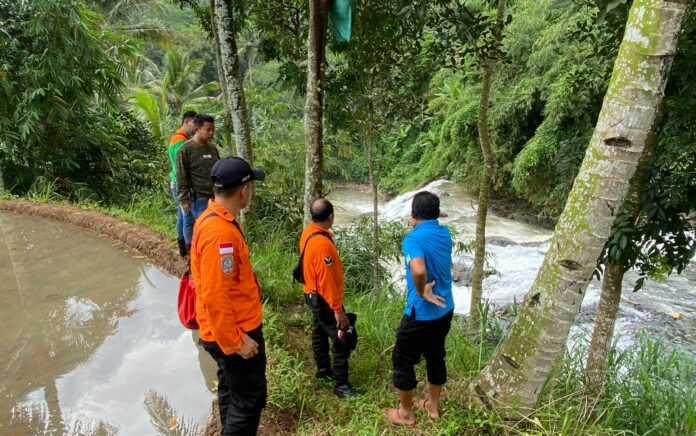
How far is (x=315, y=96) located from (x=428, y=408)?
2.76 m

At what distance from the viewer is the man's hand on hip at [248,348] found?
2309mm

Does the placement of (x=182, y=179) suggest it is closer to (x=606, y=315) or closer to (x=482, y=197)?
(x=482, y=197)

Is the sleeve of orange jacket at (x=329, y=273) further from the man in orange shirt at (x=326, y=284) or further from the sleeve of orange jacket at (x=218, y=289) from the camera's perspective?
the sleeve of orange jacket at (x=218, y=289)

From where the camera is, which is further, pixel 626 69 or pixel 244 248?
pixel 244 248

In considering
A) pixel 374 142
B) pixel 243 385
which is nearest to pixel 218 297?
pixel 243 385

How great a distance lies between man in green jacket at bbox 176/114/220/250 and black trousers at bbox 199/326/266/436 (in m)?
2.45

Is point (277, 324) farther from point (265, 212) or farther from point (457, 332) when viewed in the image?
point (265, 212)

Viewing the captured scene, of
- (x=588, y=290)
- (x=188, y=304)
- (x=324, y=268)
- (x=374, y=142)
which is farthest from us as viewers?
(x=588, y=290)

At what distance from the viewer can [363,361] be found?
3658 mm

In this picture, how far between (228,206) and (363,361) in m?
1.93

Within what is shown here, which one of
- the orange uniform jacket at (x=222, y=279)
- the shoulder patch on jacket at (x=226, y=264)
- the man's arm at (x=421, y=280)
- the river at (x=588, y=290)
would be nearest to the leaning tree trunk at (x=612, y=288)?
the river at (x=588, y=290)

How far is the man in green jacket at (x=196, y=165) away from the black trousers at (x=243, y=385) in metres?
2.45

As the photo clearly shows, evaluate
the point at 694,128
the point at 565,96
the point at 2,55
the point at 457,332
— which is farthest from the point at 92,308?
the point at 565,96

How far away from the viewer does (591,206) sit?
2.18 meters
